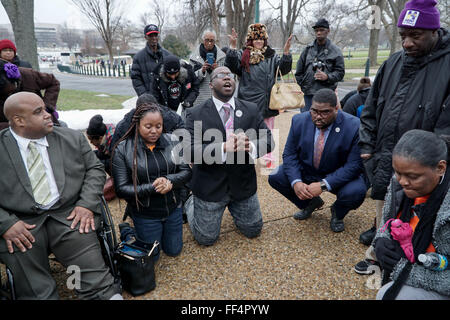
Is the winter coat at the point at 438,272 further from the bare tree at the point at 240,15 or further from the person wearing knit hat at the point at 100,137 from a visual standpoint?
the bare tree at the point at 240,15

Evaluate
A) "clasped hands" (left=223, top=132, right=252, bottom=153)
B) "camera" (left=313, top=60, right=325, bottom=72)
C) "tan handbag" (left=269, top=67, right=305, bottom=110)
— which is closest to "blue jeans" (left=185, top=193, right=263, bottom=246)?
"clasped hands" (left=223, top=132, right=252, bottom=153)

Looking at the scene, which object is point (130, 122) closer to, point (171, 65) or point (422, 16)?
point (171, 65)

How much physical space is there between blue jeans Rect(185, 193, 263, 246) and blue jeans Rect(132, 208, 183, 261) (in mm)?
218

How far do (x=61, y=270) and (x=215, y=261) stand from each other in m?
1.35

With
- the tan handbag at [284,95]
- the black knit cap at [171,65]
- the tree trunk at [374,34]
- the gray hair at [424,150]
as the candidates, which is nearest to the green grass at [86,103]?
the black knit cap at [171,65]

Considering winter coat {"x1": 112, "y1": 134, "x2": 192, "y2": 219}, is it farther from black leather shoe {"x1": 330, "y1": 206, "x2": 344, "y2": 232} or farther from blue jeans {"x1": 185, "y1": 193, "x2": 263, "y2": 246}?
black leather shoe {"x1": 330, "y1": 206, "x2": 344, "y2": 232}

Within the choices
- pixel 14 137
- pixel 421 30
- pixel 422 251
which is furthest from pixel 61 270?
pixel 421 30

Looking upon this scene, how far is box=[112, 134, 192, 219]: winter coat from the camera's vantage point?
2.75 meters

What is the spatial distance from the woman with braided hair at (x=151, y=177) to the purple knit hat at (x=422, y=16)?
2.05 meters

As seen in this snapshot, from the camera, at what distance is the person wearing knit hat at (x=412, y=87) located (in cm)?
233

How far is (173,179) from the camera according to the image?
9.38 feet

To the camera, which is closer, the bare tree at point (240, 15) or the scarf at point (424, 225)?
the scarf at point (424, 225)

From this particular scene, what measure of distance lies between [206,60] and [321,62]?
1.81 meters

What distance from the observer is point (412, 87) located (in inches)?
96.7
